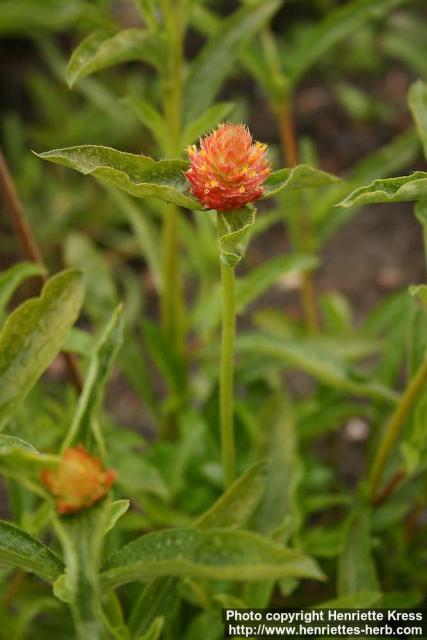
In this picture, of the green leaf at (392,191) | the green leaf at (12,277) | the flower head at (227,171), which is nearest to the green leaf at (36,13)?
the green leaf at (12,277)

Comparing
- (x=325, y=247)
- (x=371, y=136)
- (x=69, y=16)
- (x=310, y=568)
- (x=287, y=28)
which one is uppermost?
(x=287, y=28)

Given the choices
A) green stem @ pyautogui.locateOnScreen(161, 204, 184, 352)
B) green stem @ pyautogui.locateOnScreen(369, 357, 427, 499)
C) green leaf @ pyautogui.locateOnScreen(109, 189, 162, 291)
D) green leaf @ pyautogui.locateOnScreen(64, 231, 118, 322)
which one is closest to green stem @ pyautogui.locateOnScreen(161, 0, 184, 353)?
green stem @ pyautogui.locateOnScreen(161, 204, 184, 352)

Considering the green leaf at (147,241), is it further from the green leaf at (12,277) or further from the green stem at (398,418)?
the green stem at (398,418)

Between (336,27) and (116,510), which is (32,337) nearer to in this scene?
(116,510)

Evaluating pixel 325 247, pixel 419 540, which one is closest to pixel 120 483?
pixel 419 540

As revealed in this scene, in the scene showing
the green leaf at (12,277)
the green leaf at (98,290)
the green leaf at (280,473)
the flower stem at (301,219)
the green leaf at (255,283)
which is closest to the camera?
the green leaf at (12,277)

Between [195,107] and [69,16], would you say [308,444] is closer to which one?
[195,107]
